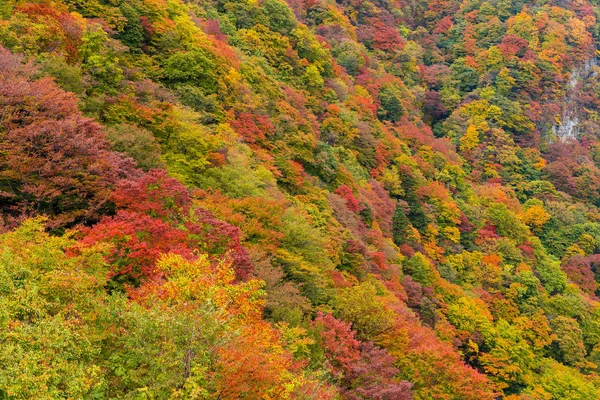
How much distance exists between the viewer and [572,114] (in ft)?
254

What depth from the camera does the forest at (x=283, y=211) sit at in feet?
31.9

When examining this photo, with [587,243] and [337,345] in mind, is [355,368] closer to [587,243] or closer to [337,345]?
[337,345]

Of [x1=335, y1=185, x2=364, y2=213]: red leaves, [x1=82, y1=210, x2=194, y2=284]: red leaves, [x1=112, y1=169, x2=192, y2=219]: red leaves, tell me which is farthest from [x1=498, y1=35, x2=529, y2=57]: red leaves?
[x1=82, y1=210, x2=194, y2=284]: red leaves

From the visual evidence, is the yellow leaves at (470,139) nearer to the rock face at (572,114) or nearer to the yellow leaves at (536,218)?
the yellow leaves at (536,218)

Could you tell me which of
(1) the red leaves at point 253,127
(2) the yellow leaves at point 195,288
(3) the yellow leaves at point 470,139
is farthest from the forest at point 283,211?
(3) the yellow leaves at point 470,139

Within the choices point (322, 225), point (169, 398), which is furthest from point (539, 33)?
point (169, 398)

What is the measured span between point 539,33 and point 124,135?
3370 inches

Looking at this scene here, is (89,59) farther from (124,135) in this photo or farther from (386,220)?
(386,220)

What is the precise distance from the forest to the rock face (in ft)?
1.35

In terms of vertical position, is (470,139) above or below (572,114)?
below

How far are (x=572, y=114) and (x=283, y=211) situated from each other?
246ft

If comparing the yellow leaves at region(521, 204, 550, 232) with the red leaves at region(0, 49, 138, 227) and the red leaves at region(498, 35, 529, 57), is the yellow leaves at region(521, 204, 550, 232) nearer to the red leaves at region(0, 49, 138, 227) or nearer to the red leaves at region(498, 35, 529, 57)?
the red leaves at region(498, 35, 529, 57)

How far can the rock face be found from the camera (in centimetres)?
7506

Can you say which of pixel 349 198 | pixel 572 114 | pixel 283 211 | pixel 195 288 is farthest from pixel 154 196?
pixel 572 114
